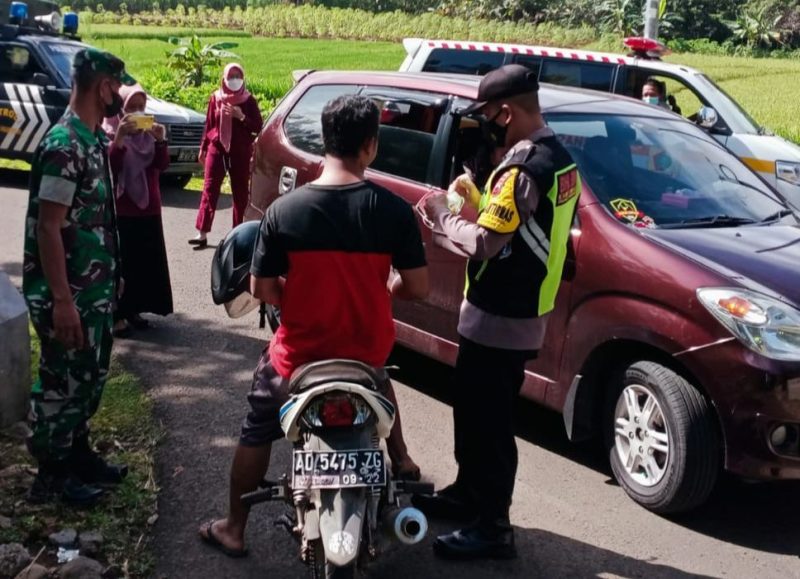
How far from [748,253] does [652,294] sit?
0.56 m

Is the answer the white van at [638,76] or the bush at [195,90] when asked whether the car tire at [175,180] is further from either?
the bush at [195,90]

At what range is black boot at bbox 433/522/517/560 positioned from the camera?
171 inches

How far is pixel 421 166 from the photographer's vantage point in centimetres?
613

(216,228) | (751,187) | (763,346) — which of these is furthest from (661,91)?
(763,346)

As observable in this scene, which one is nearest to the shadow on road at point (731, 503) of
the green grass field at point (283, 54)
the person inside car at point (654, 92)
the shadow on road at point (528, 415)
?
the shadow on road at point (528, 415)

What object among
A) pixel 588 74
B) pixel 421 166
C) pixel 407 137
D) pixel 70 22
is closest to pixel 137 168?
pixel 407 137

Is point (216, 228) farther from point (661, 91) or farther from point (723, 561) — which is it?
point (723, 561)

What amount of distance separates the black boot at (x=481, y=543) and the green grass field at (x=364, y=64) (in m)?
17.1

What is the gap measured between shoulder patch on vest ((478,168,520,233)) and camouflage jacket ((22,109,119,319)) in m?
1.69

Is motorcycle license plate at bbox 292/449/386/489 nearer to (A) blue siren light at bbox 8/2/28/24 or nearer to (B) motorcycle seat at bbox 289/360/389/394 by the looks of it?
(B) motorcycle seat at bbox 289/360/389/394

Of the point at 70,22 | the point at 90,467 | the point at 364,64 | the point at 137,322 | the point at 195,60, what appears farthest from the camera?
the point at 364,64

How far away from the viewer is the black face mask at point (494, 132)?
165 inches

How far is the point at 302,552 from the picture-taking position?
144 inches

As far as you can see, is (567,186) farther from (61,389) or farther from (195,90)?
(195,90)
